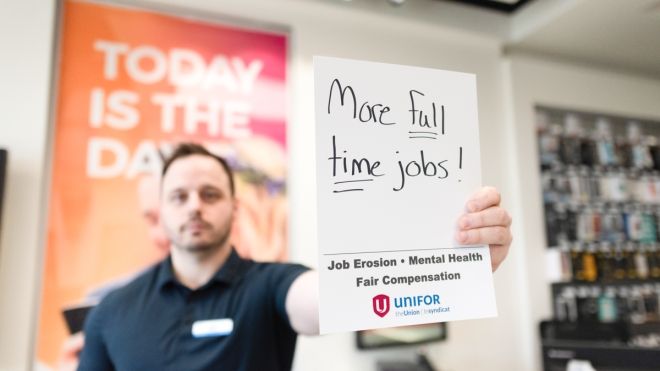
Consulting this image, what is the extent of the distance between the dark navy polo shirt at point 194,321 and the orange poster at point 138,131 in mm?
773

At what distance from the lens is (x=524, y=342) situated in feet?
8.93

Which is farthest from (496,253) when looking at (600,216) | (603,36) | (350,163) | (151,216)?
(600,216)

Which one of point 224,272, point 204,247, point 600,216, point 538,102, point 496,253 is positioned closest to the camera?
point 496,253

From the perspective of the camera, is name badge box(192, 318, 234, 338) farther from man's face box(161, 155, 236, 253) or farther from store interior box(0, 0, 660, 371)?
store interior box(0, 0, 660, 371)

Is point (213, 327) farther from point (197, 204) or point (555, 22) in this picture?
point (555, 22)

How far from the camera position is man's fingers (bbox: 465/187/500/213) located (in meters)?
0.78

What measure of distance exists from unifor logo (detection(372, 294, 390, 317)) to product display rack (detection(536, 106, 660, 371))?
7.72 feet

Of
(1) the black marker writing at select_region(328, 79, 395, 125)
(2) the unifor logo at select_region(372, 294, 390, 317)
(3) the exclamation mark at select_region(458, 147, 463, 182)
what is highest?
(1) the black marker writing at select_region(328, 79, 395, 125)

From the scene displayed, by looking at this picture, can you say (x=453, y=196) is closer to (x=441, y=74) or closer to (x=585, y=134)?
(x=441, y=74)

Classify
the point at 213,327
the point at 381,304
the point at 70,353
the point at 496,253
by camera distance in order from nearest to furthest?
the point at 381,304, the point at 496,253, the point at 213,327, the point at 70,353

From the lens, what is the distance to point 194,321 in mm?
1198

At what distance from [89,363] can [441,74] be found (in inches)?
47.8

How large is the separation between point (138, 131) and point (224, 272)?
1.15 m

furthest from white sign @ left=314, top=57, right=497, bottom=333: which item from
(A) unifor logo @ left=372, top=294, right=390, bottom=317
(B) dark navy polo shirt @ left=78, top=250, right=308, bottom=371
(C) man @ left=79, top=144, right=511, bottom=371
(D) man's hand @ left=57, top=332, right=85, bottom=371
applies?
(D) man's hand @ left=57, top=332, right=85, bottom=371
